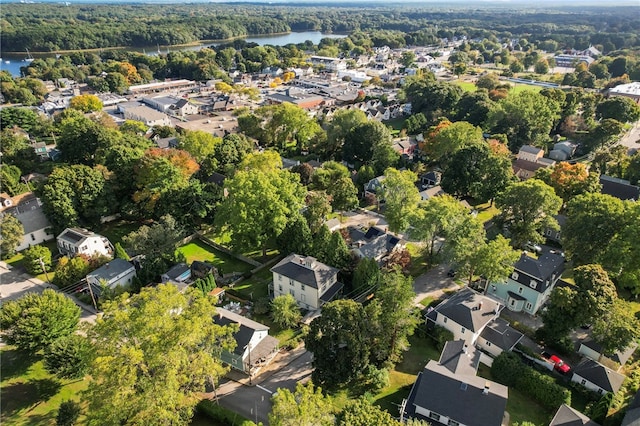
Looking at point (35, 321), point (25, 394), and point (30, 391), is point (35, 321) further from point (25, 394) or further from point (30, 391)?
point (25, 394)

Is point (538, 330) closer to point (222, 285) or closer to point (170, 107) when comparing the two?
point (222, 285)

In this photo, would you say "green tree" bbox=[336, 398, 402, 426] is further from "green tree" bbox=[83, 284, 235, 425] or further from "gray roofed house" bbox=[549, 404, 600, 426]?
"gray roofed house" bbox=[549, 404, 600, 426]

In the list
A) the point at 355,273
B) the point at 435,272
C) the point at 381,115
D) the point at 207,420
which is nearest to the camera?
the point at 207,420

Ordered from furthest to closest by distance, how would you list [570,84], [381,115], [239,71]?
[239,71], [570,84], [381,115]

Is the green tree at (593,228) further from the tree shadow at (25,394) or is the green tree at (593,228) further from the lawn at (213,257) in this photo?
the tree shadow at (25,394)

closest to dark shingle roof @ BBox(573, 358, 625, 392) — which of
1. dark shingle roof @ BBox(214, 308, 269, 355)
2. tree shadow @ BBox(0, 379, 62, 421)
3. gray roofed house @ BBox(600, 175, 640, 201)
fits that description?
dark shingle roof @ BBox(214, 308, 269, 355)

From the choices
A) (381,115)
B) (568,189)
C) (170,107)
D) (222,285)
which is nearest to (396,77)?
(381,115)
